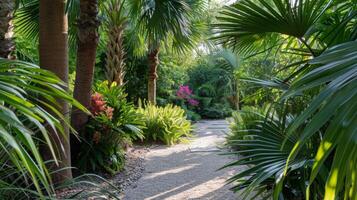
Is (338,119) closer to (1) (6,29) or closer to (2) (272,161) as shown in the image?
(2) (272,161)

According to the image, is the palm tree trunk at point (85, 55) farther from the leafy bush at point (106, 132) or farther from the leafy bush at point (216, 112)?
the leafy bush at point (216, 112)

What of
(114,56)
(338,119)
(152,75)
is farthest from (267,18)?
(152,75)

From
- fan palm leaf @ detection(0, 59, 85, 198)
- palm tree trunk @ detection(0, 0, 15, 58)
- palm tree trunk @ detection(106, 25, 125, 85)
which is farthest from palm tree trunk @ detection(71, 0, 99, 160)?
fan palm leaf @ detection(0, 59, 85, 198)

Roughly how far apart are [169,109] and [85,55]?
4.88 meters

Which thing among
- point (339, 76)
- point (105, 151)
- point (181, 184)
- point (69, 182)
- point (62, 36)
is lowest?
point (181, 184)

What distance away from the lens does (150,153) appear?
310 inches

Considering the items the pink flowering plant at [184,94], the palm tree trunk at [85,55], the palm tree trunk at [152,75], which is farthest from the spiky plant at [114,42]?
the pink flowering plant at [184,94]

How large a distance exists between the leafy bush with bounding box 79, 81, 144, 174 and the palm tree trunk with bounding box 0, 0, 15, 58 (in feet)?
8.04

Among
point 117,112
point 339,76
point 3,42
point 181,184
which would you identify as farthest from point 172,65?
point 339,76

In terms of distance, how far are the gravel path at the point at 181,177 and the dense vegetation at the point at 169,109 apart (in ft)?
1.85

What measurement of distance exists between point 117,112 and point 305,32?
13.7 feet

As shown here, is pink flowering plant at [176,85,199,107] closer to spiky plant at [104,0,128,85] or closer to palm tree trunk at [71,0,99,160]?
spiky plant at [104,0,128,85]

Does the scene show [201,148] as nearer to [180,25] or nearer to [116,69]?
[116,69]

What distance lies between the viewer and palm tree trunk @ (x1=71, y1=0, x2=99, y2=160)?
5.12 m
